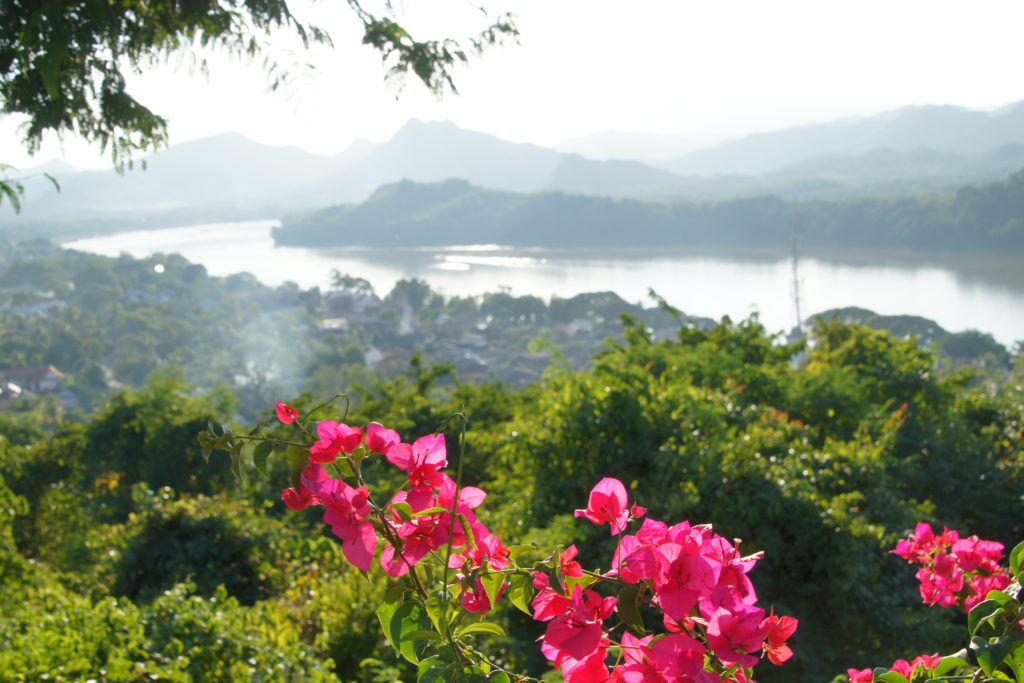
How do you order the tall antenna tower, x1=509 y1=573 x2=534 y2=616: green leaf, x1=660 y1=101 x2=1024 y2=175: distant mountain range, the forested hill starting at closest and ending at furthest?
1. x1=509 y1=573 x2=534 y2=616: green leaf
2. the tall antenna tower
3. the forested hill
4. x1=660 y1=101 x2=1024 y2=175: distant mountain range

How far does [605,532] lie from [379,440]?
73.1 inches

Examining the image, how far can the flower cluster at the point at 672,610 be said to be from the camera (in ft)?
1.92

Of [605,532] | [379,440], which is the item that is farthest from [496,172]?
[379,440]

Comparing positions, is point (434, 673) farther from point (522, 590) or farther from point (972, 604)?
point (972, 604)

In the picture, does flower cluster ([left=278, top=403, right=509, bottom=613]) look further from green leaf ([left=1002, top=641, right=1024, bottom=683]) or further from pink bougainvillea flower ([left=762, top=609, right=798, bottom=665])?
green leaf ([left=1002, top=641, right=1024, bottom=683])

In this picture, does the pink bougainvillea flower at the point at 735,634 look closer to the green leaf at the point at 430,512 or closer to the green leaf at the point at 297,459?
the green leaf at the point at 430,512

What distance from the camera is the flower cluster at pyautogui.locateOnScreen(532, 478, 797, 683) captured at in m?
0.58

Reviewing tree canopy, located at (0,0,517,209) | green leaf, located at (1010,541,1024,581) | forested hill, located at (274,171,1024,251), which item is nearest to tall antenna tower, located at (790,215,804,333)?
forested hill, located at (274,171,1024,251)

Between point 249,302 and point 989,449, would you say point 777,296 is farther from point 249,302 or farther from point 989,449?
point 989,449

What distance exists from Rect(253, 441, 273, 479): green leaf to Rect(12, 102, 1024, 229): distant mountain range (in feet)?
181

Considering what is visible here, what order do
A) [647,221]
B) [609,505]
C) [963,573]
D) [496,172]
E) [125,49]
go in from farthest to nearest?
[496,172], [647,221], [125,49], [963,573], [609,505]

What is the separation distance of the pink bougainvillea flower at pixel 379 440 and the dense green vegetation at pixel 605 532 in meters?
1.16

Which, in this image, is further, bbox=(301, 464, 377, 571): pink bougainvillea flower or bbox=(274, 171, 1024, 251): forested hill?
bbox=(274, 171, 1024, 251): forested hill

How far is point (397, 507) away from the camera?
0.65 meters
